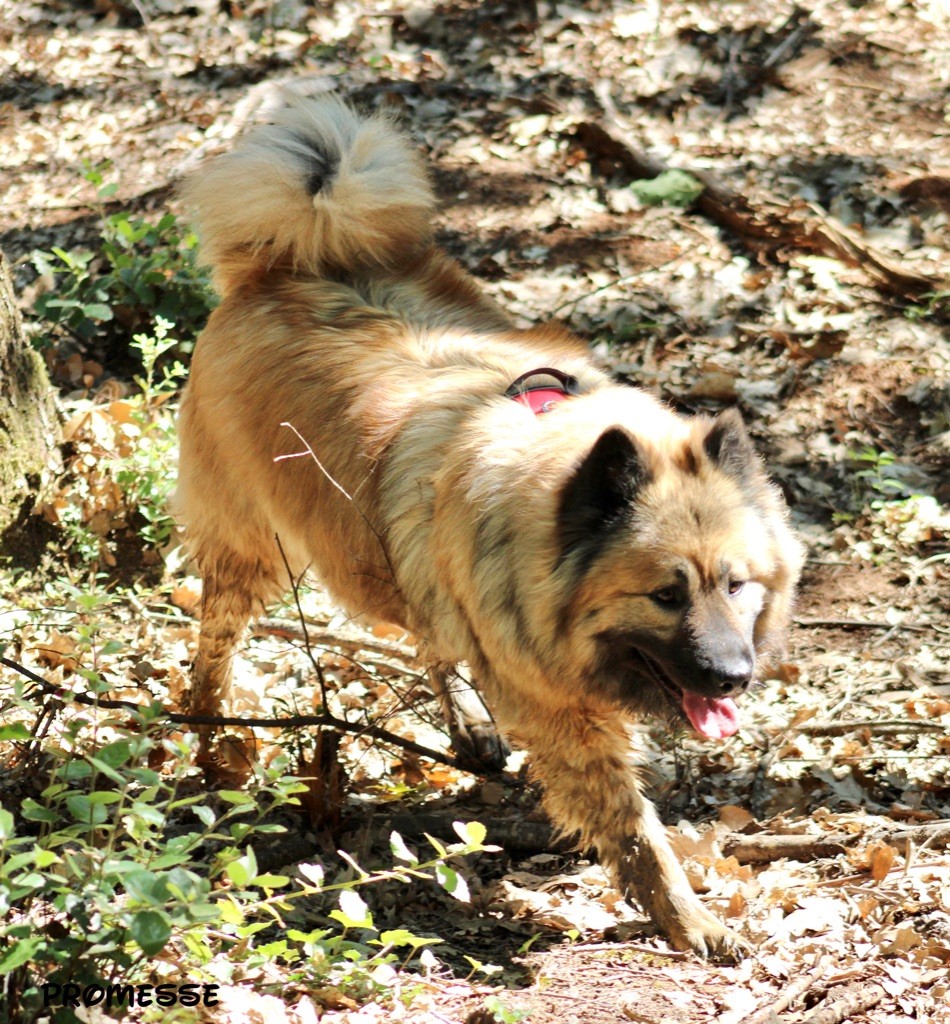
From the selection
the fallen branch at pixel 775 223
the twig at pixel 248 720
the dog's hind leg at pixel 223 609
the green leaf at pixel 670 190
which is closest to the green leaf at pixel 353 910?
the twig at pixel 248 720

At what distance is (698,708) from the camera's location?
3.54 m

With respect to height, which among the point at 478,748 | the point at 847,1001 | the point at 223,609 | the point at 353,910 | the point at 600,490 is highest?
the point at 600,490

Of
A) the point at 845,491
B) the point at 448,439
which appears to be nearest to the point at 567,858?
the point at 448,439

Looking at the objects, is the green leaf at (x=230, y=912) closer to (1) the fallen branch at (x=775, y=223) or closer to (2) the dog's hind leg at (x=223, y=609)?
(2) the dog's hind leg at (x=223, y=609)

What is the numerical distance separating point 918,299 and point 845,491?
5.42ft

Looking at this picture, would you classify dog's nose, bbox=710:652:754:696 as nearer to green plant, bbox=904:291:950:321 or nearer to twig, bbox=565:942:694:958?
twig, bbox=565:942:694:958

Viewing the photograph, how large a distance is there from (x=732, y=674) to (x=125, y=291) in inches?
188

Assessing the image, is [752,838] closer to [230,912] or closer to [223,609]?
[230,912]

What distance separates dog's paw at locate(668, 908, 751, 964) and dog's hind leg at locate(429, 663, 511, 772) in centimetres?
137

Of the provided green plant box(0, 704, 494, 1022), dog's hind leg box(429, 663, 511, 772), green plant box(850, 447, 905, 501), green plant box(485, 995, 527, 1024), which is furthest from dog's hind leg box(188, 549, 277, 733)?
green plant box(850, 447, 905, 501)

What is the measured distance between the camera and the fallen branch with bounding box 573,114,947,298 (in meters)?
7.05

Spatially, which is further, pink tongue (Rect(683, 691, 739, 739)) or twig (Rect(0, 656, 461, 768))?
pink tongue (Rect(683, 691, 739, 739))

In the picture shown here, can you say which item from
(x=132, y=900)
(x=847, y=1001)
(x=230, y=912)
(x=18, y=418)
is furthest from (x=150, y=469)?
(x=847, y=1001)

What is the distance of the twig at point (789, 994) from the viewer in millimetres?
2988
